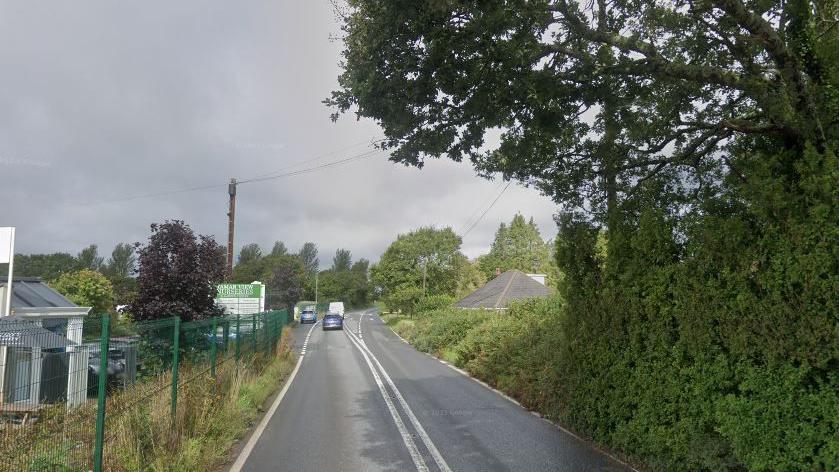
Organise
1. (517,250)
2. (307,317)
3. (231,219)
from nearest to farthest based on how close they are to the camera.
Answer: (231,219) < (307,317) < (517,250)

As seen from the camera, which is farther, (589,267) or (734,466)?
(589,267)

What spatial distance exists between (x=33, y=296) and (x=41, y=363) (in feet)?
57.6

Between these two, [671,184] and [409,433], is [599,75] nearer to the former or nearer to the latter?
[671,184]

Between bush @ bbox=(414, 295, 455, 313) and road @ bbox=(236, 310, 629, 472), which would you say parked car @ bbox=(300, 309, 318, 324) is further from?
road @ bbox=(236, 310, 629, 472)

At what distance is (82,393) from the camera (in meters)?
4.98

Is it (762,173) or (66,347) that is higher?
(762,173)

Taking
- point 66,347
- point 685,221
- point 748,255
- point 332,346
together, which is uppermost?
point 685,221

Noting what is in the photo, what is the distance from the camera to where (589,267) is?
8.95m

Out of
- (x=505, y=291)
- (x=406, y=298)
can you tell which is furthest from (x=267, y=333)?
(x=406, y=298)

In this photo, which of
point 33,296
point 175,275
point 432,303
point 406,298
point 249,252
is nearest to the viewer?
point 175,275

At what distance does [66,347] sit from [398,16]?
4.55 meters

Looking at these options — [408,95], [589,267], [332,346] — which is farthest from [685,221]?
[332,346]

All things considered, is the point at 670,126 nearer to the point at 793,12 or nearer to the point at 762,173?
the point at 793,12

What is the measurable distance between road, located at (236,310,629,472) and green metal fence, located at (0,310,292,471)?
154 centimetres
